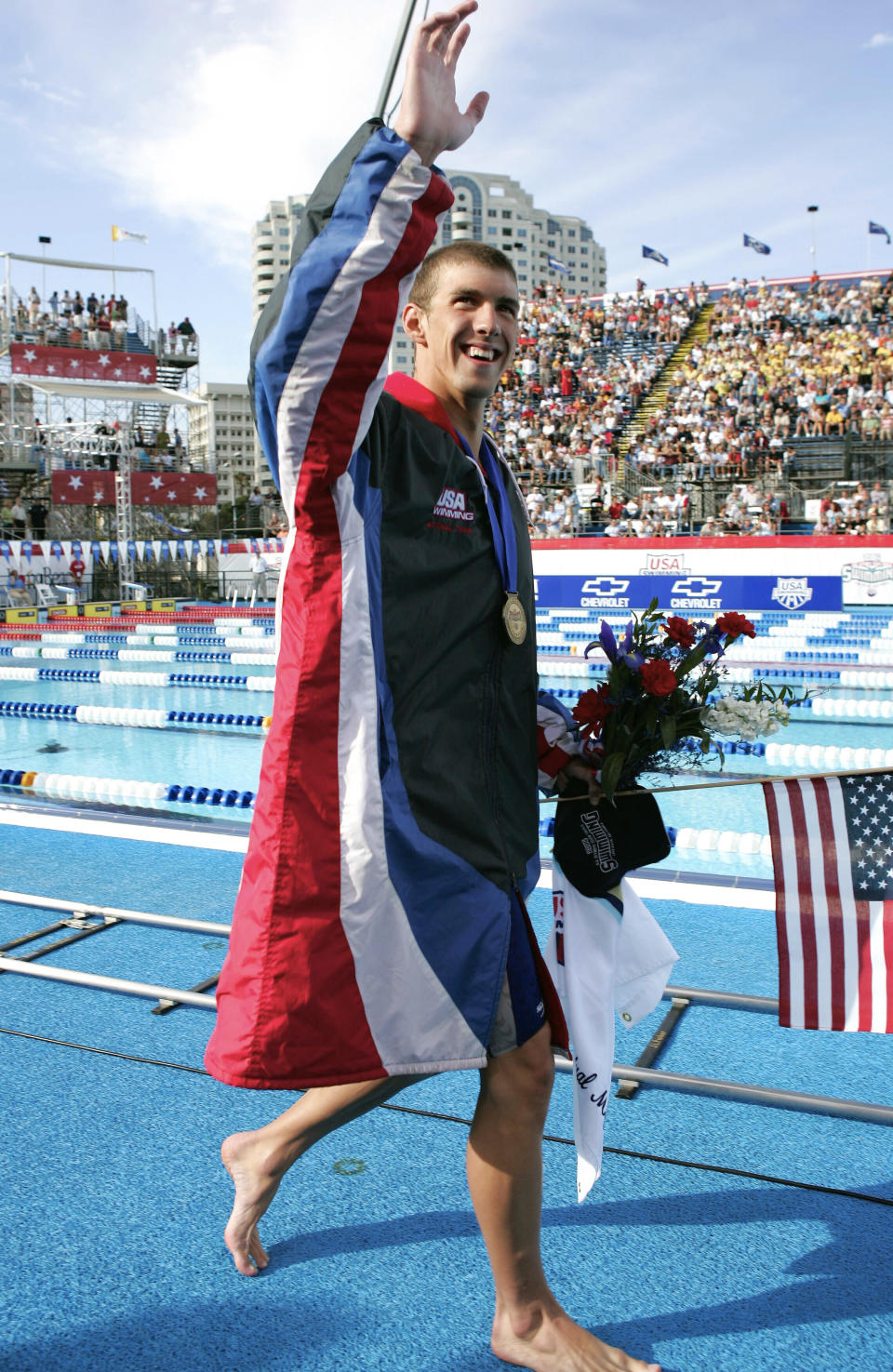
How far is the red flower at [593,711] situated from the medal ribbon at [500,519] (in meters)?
0.36

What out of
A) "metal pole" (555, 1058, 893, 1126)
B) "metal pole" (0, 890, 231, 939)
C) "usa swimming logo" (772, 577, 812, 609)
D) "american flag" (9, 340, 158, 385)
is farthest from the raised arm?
"american flag" (9, 340, 158, 385)

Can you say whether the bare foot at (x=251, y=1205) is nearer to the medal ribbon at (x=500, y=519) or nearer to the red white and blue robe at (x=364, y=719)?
the red white and blue robe at (x=364, y=719)

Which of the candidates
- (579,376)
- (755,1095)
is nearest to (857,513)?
(579,376)

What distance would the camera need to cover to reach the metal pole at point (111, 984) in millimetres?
3115

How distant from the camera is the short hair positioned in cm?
181

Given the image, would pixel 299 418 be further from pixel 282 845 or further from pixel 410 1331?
pixel 410 1331

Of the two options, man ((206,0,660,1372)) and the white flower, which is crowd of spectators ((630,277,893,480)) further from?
man ((206,0,660,1372))

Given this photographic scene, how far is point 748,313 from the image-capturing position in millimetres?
26875

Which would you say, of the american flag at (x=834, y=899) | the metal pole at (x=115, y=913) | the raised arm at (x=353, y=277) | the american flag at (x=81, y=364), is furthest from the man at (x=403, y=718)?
the american flag at (x=81, y=364)

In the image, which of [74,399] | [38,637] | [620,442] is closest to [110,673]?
[38,637]

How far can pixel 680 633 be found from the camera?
215 cm

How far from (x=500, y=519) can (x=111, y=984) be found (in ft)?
6.96

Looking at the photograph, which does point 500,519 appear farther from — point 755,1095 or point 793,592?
point 793,592

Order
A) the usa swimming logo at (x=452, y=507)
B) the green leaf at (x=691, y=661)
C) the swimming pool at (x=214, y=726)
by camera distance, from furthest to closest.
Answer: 1. the swimming pool at (x=214, y=726)
2. the green leaf at (x=691, y=661)
3. the usa swimming logo at (x=452, y=507)
